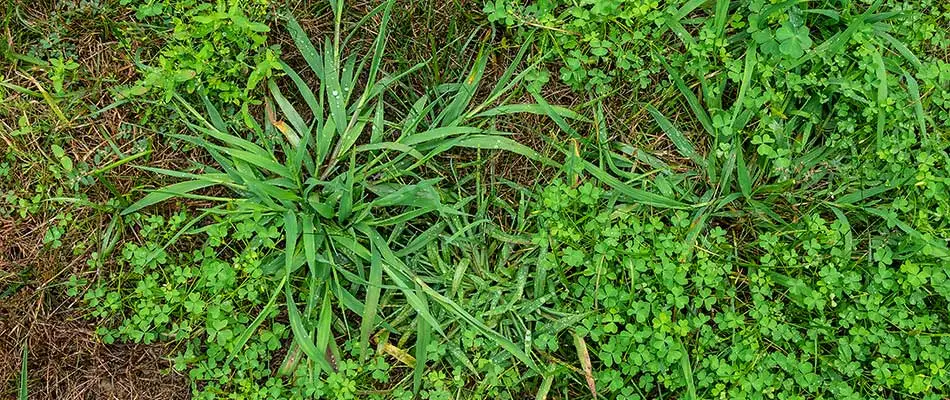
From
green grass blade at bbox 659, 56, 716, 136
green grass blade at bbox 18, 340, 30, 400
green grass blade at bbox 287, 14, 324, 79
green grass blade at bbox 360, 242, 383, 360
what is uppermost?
green grass blade at bbox 287, 14, 324, 79

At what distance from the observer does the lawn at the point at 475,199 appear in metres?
2.62

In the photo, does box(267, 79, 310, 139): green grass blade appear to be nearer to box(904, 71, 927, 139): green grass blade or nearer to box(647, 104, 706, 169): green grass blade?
box(647, 104, 706, 169): green grass blade

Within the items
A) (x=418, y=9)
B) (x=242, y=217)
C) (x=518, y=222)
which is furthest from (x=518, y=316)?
(x=418, y=9)

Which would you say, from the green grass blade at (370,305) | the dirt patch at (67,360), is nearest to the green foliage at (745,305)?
the green grass blade at (370,305)

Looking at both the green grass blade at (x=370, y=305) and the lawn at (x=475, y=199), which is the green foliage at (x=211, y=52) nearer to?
the lawn at (x=475, y=199)

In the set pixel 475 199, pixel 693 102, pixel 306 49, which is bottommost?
pixel 475 199

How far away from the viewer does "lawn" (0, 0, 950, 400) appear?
103 inches

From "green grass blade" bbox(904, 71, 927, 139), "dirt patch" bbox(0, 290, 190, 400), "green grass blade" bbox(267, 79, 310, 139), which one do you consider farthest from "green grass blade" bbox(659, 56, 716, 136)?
"dirt patch" bbox(0, 290, 190, 400)

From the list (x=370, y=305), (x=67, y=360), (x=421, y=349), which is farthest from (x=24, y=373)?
(x=421, y=349)

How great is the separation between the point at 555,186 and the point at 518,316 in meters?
0.50

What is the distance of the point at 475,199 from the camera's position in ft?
9.09

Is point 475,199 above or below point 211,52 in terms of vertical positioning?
→ below

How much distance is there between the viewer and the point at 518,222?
274 cm

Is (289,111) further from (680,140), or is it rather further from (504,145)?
(680,140)
